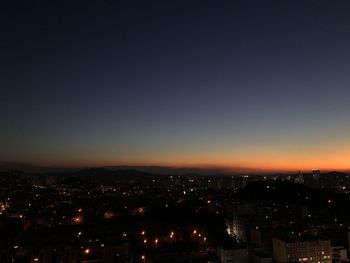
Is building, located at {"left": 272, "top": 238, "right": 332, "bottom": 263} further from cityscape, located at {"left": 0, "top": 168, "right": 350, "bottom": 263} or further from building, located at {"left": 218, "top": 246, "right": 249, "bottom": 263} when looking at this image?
building, located at {"left": 218, "top": 246, "right": 249, "bottom": 263}

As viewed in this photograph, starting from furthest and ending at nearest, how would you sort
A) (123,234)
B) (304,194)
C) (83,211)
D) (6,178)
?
(6,178), (304,194), (83,211), (123,234)

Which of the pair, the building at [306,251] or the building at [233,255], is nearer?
the building at [233,255]

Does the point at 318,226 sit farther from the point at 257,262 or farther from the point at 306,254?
the point at 257,262

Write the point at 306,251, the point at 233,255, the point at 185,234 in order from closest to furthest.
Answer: the point at 233,255 → the point at 306,251 → the point at 185,234

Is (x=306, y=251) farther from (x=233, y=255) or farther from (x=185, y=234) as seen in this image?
(x=185, y=234)

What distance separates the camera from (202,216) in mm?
17219

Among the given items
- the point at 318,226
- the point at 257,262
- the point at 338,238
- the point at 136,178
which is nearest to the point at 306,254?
the point at 257,262

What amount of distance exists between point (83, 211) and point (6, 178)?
33.2 meters

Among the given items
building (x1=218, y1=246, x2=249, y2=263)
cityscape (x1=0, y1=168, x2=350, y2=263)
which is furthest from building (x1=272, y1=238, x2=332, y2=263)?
building (x1=218, y1=246, x2=249, y2=263)

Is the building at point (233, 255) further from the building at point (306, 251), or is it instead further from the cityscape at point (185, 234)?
the building at point (306, 251)

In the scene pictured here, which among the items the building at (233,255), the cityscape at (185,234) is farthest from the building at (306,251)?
the building at (233,255)

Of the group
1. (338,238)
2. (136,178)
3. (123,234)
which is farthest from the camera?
(136,178)

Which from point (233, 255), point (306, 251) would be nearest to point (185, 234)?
point (233, 255)

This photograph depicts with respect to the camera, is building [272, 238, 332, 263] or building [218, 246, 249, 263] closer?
building [218, 246, 249, 263]
